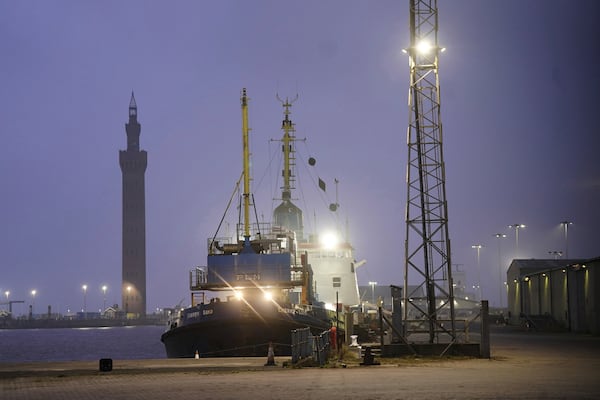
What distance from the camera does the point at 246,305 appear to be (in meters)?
40.9

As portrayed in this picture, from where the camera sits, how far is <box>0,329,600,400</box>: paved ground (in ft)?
57.0

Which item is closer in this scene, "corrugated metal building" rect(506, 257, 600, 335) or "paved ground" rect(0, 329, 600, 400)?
"paved ground" rect(0, 329, 600, 400)

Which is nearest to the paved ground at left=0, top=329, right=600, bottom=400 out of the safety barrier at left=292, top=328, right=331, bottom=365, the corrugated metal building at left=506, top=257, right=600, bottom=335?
the safety barrier at left=292, top=328, right=331, bottom=365

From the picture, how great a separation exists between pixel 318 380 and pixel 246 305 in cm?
2052

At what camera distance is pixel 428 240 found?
115 feet

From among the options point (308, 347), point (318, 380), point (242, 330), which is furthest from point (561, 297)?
point (318, 380)

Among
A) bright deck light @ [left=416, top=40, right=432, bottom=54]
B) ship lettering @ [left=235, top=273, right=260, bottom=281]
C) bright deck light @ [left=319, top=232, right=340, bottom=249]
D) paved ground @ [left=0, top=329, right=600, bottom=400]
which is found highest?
bright deck light @ [left=416, top=40, right=432, bottom=54]

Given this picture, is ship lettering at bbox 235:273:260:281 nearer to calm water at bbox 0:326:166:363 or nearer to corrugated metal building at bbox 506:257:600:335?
calm water at bbox 0:326:166:363

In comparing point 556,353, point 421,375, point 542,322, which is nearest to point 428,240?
point 556,353

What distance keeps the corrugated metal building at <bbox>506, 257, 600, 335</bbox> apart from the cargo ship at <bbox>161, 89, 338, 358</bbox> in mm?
15910

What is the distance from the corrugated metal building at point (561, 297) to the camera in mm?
52781

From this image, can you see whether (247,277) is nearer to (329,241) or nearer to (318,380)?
(329,241)

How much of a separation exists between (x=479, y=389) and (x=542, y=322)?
4824 centimetres

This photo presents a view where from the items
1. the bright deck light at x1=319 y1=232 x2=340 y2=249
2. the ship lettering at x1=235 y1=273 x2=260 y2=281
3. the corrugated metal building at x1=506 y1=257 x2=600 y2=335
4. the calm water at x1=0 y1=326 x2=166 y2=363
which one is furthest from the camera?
the calm water at x1=0 y1=326 x2=166 y2=363
